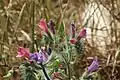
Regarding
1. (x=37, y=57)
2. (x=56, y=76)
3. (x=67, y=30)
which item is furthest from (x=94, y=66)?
(x=67, y=30)

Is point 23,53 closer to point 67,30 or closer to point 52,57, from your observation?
point 52,57

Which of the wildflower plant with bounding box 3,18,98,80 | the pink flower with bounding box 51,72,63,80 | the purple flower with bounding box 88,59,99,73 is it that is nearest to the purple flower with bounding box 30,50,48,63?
the wildflower plant with bounding box 3,18,98,80

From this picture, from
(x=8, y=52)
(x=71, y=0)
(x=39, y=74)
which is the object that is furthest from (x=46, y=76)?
(x=71, y=0)

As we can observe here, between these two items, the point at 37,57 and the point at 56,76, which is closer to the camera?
the point at 37,57

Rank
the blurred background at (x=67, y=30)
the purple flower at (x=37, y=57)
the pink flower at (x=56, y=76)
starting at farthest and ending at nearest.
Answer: the blurred background at (x=67, y=30)
the pink flower at (x=56, y=76)
the purple flower at (x=37, y=57)

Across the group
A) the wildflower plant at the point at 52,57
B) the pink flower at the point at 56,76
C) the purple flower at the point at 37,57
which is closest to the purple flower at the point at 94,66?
the wildflower plant at the point at 52,57

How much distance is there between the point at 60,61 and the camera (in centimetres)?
186

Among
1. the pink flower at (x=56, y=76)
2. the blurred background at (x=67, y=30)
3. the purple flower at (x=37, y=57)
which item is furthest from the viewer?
the blurred background at (x=67, y=30)

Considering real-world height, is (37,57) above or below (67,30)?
above

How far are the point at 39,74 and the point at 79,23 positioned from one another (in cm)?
169

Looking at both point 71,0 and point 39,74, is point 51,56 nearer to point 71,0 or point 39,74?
point 39,74

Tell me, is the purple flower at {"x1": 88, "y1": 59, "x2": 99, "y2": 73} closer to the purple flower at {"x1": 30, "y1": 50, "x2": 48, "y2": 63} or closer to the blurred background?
the purple flower at {"x1": 30, "y1": 50, "x2": 48, "y2": 63}

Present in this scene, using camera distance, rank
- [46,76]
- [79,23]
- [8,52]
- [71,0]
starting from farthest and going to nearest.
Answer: [71,0] < [79,23] < [8,52] < [46,76]

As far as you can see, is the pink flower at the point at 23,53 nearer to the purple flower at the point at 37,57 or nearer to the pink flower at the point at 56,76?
the purple flower at the point at 37,57
